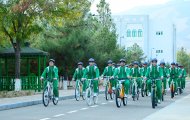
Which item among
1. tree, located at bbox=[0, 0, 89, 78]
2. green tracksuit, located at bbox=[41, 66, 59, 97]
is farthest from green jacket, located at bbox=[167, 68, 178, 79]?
green tracksuit, located at bbox=[41, 66, 59, 97]

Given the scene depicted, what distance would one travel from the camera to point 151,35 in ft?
427

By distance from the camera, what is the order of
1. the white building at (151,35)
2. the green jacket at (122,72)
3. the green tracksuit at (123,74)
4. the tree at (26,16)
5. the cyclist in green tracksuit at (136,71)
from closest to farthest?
the green tracksuit at (123,74), the green jacket at (122,72), the cyclist in green tracksuit at (136,71), the tree at (26,16), the white building at (151,35)

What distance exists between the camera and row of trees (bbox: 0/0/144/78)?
109ft

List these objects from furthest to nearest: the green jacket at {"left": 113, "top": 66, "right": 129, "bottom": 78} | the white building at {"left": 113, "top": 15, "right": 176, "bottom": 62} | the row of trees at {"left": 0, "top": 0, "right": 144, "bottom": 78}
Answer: the white building at {"left": 113, "top": 15, "right": 176, "bottom": 62}
the row of trees at {"left": 0, "top": 0, "right": 144, "bottom": 78}
the green jacket at {"left": 113, "top": 66, "right": 129, "bottom": 78}

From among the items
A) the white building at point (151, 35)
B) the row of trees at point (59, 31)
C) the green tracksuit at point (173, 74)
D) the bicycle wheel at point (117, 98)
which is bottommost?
the bicycle wheel at point (117, 98)

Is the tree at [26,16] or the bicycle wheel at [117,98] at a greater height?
the tree at [26,16]

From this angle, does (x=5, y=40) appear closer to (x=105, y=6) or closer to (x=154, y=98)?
(x=154, y=98)

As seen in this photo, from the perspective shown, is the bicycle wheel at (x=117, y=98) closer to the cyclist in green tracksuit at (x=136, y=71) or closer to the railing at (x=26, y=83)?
the cyclist in green tracksuit at (x=136, y=71)

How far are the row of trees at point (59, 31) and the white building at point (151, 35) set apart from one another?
72.7 m

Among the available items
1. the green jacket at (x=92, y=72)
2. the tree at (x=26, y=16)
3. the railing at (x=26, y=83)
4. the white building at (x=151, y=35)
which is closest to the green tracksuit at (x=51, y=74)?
the green jacket at (x=92, y=72)

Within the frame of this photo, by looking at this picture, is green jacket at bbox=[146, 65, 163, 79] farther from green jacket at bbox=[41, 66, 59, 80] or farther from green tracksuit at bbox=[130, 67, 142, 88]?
green tracksuit at bbox=[130, 67, 142, 88]

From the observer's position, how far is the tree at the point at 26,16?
3228 centimetres

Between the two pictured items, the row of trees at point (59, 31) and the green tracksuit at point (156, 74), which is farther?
the row of trees at point (59, 31)

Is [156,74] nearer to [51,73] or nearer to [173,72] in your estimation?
[51,73]
